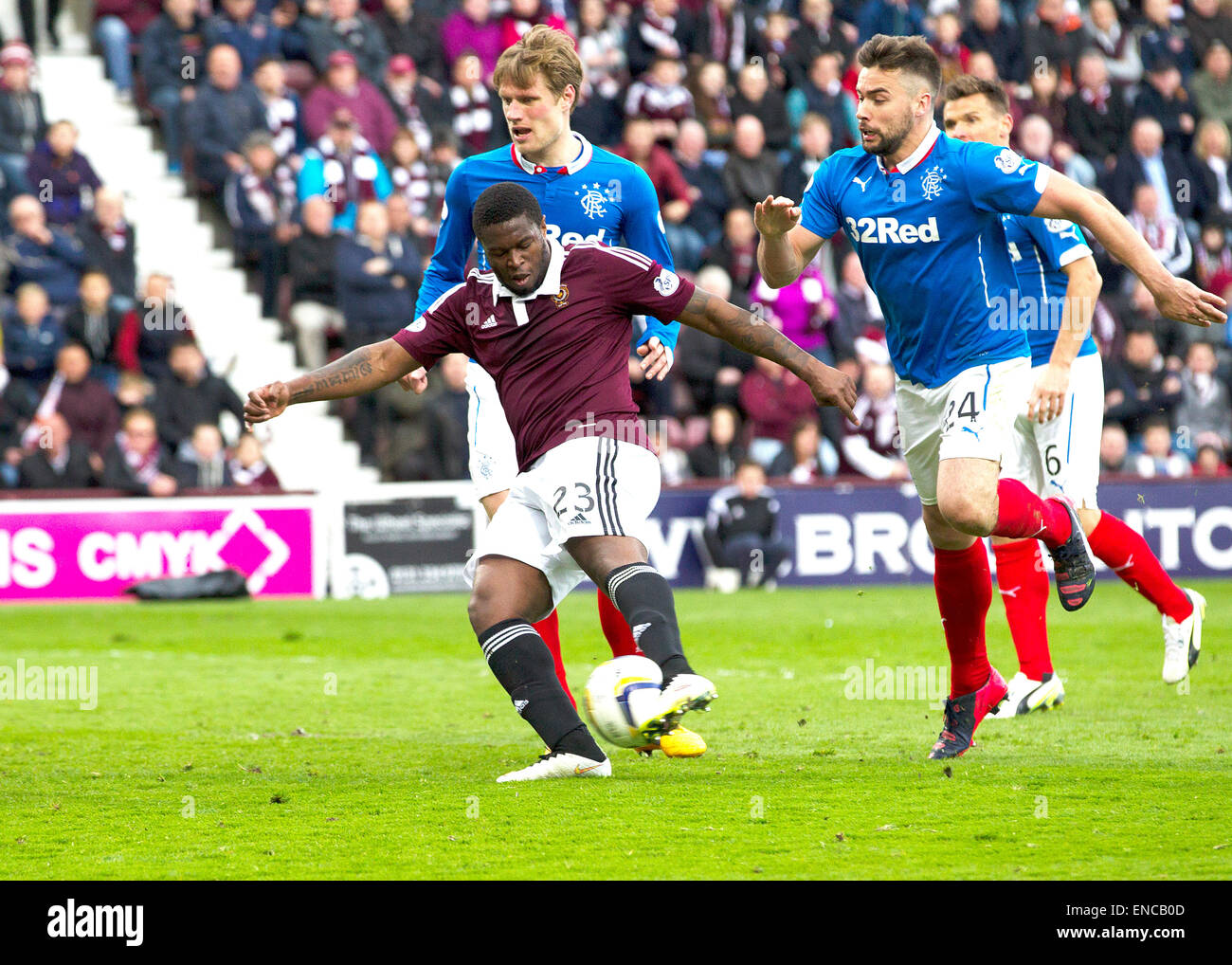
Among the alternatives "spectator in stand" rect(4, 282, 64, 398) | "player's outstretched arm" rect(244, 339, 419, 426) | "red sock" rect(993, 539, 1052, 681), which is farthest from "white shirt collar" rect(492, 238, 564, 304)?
"spectator in stand" rect(4, 282, 64, 398)

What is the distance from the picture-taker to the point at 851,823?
4.82 m

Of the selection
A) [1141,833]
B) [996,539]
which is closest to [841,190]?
[996,539]

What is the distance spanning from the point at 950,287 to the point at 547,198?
1538mm

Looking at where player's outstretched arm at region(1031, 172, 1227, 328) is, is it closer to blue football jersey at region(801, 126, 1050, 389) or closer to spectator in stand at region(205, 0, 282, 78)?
blue football jersey at region(801, 126, 1050, 389)

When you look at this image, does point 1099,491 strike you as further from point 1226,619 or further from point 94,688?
point 94,688

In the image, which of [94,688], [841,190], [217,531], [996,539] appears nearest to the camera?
[841,190]

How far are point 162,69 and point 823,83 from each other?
6603mm

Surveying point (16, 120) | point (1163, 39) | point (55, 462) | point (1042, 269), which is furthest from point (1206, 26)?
point (1042, 269)

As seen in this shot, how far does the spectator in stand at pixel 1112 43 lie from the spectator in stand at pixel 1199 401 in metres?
4.31

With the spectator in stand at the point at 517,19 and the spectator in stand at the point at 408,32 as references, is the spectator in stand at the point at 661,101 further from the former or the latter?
the spectator in stand at the point at 408,32

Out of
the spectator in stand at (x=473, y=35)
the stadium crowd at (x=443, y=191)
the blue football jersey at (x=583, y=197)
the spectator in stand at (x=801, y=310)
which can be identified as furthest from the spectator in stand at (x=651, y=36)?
the blue football jersey at (x=583, y=197)

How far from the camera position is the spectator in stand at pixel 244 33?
633 inches

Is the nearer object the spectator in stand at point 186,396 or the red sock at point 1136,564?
the red sock at point 1136,564

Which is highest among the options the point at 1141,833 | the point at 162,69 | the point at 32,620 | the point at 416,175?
the point at 162,69
